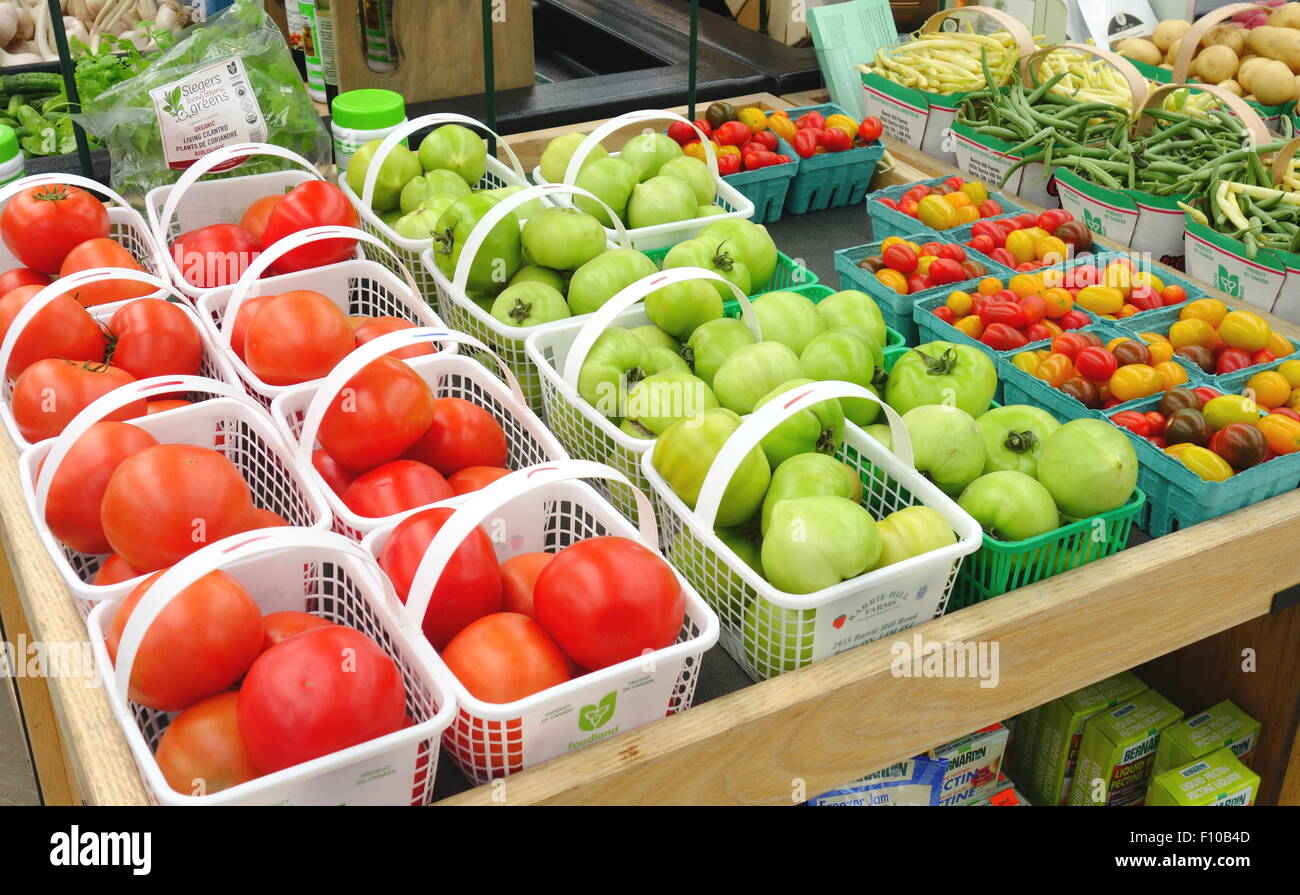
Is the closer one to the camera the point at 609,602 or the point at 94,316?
the point at 609,602

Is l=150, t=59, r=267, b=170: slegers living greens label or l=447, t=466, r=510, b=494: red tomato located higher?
l=150, t=59, r=267, b=170: slegers living greens label

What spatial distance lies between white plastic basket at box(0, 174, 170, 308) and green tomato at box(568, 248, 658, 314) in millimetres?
644

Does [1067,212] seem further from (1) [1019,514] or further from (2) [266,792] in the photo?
(2) [266,792]

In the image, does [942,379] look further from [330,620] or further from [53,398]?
[53,398]

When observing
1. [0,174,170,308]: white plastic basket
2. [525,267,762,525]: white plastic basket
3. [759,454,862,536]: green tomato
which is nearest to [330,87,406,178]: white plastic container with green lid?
[0,174,170,308]: white plastic basket

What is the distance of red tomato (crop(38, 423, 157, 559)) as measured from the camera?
4.47 feet

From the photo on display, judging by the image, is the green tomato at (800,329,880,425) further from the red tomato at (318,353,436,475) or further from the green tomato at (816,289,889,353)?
the red tomato at (318,353,436,475)

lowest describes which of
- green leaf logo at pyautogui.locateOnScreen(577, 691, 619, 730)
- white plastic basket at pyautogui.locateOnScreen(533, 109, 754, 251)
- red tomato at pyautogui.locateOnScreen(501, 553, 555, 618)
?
green leaf logo at pyautogui.locateOnScreen(577, 691, 619, 730)

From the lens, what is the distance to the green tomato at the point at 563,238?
1.86 m

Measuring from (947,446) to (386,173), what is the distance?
1.17 m

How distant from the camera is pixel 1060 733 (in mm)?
2131

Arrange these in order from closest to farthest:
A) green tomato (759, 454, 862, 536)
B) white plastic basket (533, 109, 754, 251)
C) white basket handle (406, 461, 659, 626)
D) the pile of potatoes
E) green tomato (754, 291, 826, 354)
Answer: white basket handle (406, 461, 659, 626) → green tomato (759, 454, 862, 536) → green tomato (754, 291, 826, 354) → white plastic basket (533, 109, 754, 251) → the pile of potatoes

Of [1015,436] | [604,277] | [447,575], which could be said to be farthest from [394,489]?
[1015,436]

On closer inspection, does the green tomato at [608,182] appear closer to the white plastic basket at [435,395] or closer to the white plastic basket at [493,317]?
the white plastic basket at [493,317]
